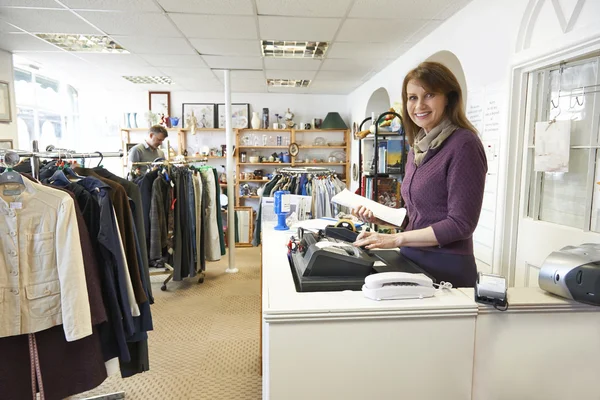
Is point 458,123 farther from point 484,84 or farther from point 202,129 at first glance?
point 202,129

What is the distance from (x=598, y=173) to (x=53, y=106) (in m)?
6.61

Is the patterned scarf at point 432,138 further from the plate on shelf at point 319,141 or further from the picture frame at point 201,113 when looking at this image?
the picture frame at point 201,113

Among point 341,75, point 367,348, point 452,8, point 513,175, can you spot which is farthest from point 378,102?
point 367,348

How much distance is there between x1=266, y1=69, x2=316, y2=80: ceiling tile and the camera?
15.9 feet

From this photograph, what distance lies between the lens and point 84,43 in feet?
12.6

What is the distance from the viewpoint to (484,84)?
2535mm

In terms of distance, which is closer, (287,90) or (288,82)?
(288,82)

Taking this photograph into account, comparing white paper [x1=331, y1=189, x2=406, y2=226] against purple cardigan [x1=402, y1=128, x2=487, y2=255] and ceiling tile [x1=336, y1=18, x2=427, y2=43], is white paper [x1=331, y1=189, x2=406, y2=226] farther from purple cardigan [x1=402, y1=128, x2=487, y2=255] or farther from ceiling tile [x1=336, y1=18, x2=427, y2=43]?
ceiling tile [x1=336, y1=18, x2=427, y2=43]

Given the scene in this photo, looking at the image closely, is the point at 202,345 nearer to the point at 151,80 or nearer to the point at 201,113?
the point at 151,80

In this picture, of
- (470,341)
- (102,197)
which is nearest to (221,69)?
(102,197)

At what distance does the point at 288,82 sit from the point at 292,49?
1.70m

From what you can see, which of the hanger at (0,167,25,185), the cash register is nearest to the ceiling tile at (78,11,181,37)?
the hanger at (0,167,25,185)

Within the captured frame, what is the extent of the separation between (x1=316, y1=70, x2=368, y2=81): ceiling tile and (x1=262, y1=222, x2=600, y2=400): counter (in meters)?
4.11

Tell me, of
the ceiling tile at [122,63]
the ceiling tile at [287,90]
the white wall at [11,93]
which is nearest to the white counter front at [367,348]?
the ceiling tile at [122,63]
